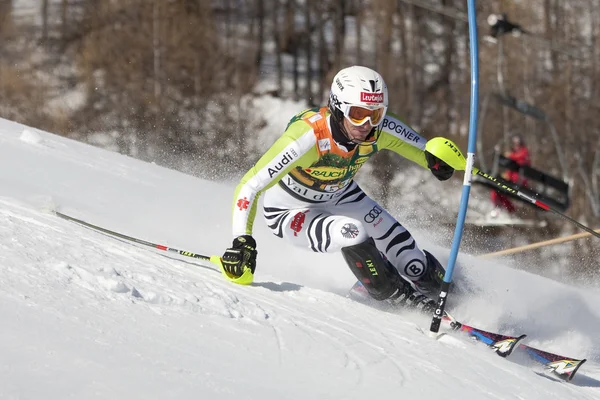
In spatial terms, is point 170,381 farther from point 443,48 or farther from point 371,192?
point 443,48

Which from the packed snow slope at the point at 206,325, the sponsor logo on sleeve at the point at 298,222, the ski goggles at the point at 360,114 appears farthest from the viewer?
the sponsor logo on sleeve at the point at 298,222

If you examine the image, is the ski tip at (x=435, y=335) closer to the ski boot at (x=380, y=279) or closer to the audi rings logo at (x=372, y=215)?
the ski boot at (x=380, y=279)

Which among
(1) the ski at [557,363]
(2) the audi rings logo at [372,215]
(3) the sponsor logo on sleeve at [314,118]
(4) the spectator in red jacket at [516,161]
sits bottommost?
(4) the spectator in red jacket at [516,161]

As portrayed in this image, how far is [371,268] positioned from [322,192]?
649 mm

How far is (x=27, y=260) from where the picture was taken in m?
3.93

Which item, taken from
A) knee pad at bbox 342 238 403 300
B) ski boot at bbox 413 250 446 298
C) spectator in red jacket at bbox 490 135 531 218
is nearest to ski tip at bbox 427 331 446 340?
knee pad at bbox 342 238 403 300

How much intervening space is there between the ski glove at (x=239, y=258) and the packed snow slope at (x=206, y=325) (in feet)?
0.28

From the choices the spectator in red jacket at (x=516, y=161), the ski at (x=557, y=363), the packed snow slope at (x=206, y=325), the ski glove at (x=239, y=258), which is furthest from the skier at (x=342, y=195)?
the spectator in red jacket at (x=516, y=161)

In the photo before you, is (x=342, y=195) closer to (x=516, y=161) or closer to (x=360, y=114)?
(x=360, y=114)

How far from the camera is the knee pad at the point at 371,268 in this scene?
4879mm

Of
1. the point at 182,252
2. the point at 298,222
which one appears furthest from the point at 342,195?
the point at 182,252

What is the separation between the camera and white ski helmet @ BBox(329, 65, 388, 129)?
189 inches

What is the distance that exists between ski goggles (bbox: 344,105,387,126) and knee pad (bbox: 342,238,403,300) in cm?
60

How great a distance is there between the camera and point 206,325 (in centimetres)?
376
